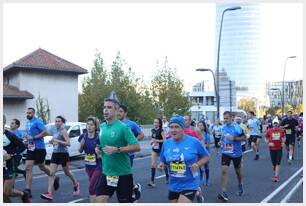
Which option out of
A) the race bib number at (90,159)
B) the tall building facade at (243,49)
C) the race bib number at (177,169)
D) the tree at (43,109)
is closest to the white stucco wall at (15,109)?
the tree at (43,109)

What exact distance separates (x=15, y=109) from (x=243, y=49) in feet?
427

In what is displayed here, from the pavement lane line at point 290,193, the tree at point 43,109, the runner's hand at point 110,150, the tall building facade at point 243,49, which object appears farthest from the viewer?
the tall building facade at point 243,49

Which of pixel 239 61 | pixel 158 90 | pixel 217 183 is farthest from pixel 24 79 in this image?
pixel 239 61

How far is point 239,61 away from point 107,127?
15849cm

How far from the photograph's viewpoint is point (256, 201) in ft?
31.8

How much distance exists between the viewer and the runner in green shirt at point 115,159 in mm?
6531

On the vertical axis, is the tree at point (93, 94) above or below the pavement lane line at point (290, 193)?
above

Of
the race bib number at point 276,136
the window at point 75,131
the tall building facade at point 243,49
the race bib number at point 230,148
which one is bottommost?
the window at point 75,131

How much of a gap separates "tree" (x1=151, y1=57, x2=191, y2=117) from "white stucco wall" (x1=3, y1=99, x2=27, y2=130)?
18872 millimetres

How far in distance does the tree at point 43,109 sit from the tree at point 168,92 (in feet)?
55.6

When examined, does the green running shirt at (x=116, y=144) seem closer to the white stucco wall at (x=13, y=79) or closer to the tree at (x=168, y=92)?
the white stucco wall at (x=13, y=79)

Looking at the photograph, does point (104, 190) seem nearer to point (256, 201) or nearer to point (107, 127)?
point (107, 127)

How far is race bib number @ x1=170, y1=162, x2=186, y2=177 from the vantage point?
629cm

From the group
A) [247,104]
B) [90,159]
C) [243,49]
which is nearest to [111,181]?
[90,159]
